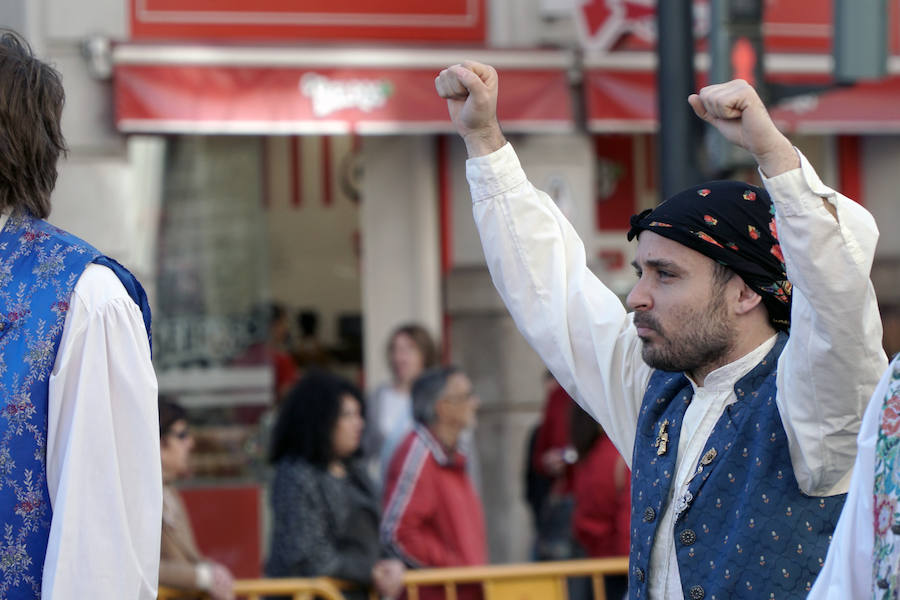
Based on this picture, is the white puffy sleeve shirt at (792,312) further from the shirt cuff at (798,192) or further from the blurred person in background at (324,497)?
the blurred person in background at (324,497)

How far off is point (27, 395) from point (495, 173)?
1155mm

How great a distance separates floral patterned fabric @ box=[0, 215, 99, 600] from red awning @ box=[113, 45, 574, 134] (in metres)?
6.02

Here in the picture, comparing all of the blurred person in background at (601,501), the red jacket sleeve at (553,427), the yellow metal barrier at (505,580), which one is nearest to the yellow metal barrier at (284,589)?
the yellow metal barrier at (505,580)

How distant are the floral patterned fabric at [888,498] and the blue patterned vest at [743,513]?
0.51 m

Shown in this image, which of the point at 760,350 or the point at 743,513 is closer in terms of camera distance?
the point at 743,513

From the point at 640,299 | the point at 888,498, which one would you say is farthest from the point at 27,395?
the point at 888,498

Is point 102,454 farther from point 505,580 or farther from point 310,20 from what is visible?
point 310,20

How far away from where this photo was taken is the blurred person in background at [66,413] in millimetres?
2650

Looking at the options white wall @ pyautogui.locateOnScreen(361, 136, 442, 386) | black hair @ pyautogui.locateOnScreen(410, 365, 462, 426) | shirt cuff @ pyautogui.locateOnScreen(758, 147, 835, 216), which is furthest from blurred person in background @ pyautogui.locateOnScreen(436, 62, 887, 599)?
white wall @ pyautogui.locateOnScreen(361, 136, 442, 386)

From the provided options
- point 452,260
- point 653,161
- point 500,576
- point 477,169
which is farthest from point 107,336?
point 653,161

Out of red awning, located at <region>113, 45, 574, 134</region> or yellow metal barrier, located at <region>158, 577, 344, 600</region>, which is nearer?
yellow metal barrier, located at <region>158, 577, 344, 600</region>

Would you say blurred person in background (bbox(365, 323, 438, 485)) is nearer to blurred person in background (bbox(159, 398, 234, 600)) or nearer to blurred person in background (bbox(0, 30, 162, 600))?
blurred person in background (bbox(159, 398, 234, 600))

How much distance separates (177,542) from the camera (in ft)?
18.0

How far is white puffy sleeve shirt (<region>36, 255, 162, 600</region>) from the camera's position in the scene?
2.63 m
